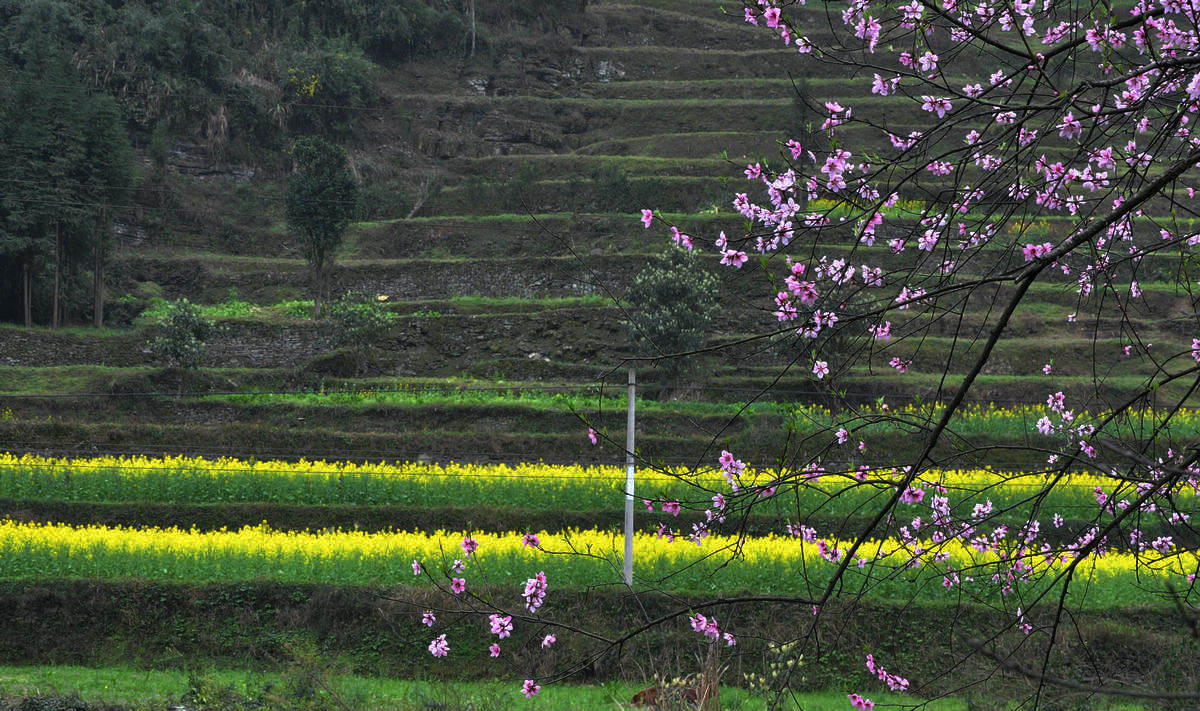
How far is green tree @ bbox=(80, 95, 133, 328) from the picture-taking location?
27609 mm

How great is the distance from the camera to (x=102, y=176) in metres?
28.3

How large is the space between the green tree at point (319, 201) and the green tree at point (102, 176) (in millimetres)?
6008

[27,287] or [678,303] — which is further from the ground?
[678,303]

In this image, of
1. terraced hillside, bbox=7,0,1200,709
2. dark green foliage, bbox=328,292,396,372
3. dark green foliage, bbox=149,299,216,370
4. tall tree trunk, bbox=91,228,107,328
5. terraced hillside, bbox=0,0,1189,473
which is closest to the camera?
terraced hillside, bbox=7,0,1200,709

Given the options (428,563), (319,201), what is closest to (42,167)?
(319,201)

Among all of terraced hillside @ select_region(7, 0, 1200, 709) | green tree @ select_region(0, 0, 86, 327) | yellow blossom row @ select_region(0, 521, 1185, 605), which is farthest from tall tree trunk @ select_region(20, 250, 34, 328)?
yellow blossom row @ select_region(0, 521, 1185, 605)

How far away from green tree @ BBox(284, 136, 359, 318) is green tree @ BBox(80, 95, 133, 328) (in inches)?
237

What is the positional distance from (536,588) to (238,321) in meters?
23.6

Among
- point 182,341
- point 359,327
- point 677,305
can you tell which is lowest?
point 182,341

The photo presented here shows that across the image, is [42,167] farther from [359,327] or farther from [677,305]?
[677,305]

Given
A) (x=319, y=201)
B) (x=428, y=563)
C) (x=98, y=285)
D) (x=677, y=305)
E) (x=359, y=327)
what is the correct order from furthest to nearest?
(x=98, y=285) < (x=319, y=201) < (x=359, y=327) < (x=677, y=305) < (x=428, y=563)

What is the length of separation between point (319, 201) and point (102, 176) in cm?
780

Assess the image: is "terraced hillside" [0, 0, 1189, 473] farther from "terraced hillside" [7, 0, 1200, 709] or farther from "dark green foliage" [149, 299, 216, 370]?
"dark green foliage" [149, 299, 216, 370]

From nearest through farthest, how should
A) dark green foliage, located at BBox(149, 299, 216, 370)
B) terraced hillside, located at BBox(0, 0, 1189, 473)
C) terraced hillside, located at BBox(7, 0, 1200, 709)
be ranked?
terraced hillside, located at BBox(7, 0, 1200, 709) < terraced hillside, located at BBox(0, 0, 1189, 473) < dark green foliage, located at BBox(149, 299, 216, 370)
